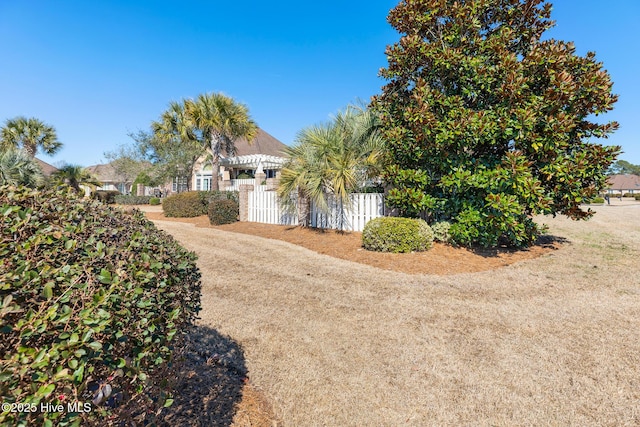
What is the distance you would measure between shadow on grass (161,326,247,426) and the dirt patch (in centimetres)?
403

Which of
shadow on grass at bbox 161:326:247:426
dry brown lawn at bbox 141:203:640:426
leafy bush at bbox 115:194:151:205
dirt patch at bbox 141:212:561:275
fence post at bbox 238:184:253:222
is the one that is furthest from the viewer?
leafy bush at bbox 115:194:151:205

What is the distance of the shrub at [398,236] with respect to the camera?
7270mm

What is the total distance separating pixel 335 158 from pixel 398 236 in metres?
3.23

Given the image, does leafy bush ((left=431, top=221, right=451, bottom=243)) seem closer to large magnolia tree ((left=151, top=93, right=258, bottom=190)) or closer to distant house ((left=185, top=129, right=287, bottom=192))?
distant house ((left=185, top=129, right=287, bottom=192))

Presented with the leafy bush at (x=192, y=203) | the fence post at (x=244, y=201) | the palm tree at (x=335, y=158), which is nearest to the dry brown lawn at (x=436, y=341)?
the palm tree at (x=335, y=158)

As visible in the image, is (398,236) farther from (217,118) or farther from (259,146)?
Answer: (259,146)

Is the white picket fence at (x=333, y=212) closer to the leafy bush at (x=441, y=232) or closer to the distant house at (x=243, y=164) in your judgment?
the leafy bush at (x=441, y=232)

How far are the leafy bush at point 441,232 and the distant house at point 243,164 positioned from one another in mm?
13638

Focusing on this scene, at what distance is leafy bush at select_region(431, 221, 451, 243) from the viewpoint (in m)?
7.97

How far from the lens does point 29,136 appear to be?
21688 mm

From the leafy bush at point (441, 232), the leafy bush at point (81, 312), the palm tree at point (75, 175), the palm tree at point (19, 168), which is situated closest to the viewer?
the leafy bush at point (81, 312)

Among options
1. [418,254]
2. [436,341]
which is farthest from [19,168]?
[436,341]

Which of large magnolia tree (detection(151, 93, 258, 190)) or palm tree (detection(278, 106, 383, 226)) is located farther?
large magnolia tree (detection(151, 93, 258, 190))

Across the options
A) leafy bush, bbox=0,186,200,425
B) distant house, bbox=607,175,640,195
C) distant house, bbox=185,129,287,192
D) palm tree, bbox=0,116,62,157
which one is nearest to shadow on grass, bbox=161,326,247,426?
leafy bush, bbox=0,186,200,425
